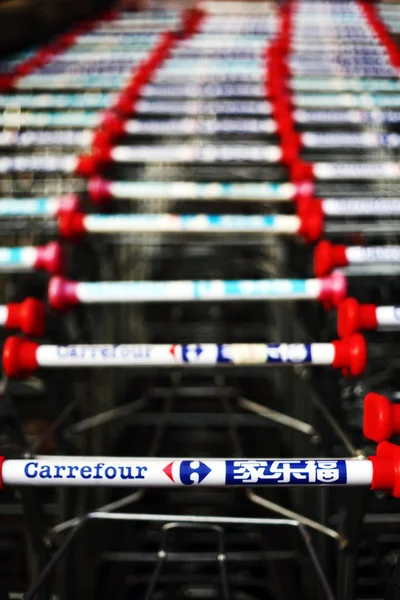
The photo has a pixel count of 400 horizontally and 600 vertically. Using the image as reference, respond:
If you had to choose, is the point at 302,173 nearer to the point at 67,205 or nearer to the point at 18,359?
the point at 67,205

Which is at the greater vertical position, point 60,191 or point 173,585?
point 60,191

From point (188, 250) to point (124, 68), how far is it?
1.99 ft

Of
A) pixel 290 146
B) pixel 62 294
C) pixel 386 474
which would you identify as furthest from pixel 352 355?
pixel 290 146

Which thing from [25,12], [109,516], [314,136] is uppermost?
[25,12]

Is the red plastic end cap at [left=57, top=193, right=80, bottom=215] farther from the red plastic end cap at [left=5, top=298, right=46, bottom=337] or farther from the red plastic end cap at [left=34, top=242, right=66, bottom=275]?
the red plastic end cap at [left=5, top=298, right=46, bottom=337]

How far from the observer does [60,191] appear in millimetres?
1837

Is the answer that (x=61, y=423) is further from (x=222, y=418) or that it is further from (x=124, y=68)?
(x=124, y=68)

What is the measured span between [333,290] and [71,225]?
0.48 m

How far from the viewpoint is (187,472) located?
2.53 ft

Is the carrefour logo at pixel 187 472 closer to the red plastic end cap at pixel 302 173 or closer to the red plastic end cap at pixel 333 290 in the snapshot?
the red plastic end cap at pixel 333 290

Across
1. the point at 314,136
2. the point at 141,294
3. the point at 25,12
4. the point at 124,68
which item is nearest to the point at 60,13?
the point at 25,12

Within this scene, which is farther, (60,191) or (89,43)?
(89,43)

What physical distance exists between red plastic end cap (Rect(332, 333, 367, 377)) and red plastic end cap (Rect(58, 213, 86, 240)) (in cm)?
52

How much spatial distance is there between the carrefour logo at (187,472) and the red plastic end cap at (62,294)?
0.37m
